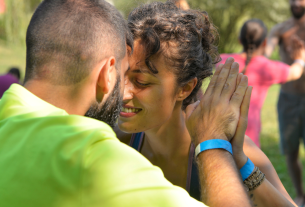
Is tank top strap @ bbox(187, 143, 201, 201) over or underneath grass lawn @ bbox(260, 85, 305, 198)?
over

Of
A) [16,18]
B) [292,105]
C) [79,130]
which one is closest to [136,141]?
[79,130]

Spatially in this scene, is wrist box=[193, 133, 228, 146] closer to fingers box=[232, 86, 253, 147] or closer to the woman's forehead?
fingers box=[232, 86, 253, 147]

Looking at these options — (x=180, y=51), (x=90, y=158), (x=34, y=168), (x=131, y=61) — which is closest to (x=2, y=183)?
(x=34, y=168)

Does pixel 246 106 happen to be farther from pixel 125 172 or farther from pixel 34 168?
pixel 34 168

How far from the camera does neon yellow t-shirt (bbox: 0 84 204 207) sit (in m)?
1.13

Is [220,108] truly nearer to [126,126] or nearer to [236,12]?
[126,126]

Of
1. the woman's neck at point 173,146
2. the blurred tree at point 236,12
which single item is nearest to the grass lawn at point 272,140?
the woman's neck at point 173,146

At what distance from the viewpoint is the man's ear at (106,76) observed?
63.3 inches

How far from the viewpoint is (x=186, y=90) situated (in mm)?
2469

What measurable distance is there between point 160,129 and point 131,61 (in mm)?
618

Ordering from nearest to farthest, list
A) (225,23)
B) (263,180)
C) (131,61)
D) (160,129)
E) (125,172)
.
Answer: (125,172) < (263,180) < (131,61) < (160,129) < (225,23)

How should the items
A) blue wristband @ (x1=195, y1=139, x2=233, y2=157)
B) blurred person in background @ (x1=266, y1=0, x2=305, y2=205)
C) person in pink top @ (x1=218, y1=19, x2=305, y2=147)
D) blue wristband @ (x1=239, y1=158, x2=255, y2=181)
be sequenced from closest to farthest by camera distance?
1. blue wristband @ (x1=195, y1=139, x2=233, y2=157)
2. blue wristband @ (x1=239, y1=158, x2=255, y2=181)
3. person in pink top @ (x1=218, y1=19, x2=305, y2=147)
4. blurred person in background @ (x1=266, y1=0, x2=305, y2=205)

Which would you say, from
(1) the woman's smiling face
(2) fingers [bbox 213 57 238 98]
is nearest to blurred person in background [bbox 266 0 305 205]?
(1) the woman's smiling face

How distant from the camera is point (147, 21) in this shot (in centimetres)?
230
